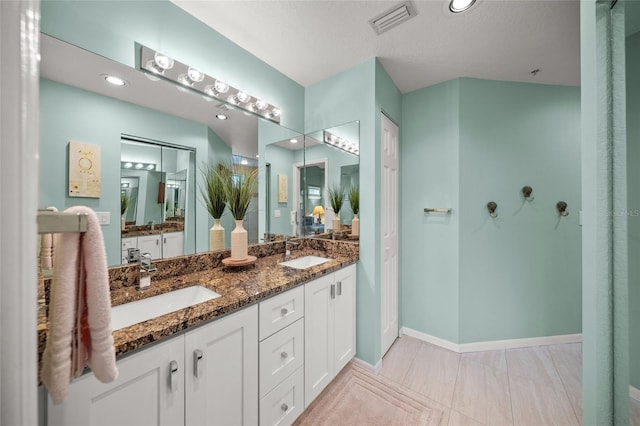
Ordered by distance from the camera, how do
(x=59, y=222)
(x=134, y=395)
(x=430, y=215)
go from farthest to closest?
(x=430, y=215) → (x=134, y=395) → (x=59, y=222)

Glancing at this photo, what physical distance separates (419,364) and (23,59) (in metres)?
2.51

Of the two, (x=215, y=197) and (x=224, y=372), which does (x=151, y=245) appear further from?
(x=224, y=372)

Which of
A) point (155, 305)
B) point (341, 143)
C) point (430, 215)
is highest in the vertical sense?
point (341, 143)

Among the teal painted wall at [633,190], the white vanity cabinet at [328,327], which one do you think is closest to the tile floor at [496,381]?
the white vanity cabinet at [328,327]

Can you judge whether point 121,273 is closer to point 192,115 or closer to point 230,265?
point 230,265

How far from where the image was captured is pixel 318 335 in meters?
1.52

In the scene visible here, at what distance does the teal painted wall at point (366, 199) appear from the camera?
1.86 metres

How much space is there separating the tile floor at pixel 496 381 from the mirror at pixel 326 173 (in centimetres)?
127

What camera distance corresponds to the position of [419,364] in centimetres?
196

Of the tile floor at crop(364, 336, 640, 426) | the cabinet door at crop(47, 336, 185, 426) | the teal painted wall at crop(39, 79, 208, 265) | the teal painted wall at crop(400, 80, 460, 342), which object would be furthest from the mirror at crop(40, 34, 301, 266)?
the tile floor at crop(364, 336, 640, 426)

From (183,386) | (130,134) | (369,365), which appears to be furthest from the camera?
(369,365)

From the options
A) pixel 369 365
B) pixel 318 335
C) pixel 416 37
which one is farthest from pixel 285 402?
pixel 416 37

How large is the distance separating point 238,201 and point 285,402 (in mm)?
1208

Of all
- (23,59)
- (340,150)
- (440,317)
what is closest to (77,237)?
(23,59)
